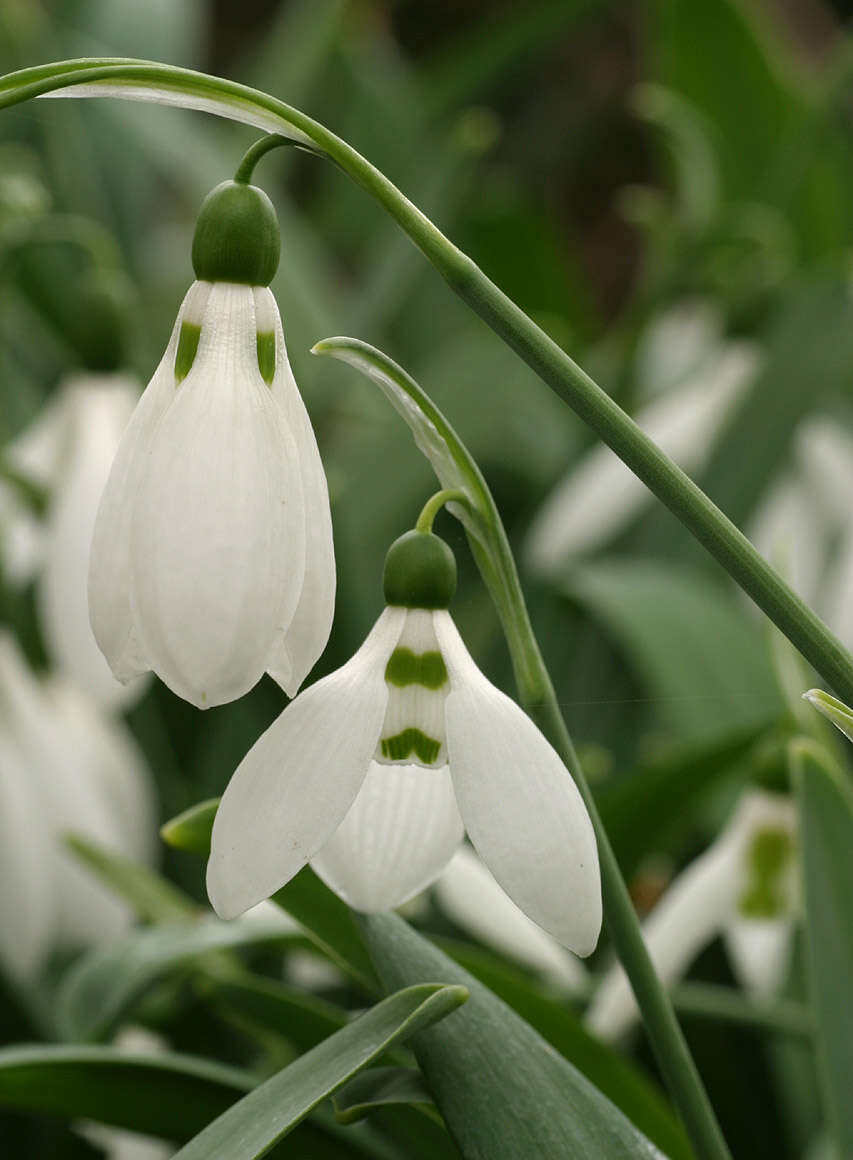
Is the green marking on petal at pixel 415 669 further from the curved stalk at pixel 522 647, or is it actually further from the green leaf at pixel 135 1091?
the green leaf at pixel 135 1091

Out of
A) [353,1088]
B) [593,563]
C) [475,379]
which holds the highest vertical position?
[475,379]

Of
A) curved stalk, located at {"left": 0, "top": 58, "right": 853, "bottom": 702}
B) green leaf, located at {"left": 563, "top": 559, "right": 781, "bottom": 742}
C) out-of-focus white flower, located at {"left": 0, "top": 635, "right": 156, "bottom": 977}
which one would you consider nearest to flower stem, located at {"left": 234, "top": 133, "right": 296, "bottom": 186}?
curved stalk, located at {"left": 0, "top": 58, "right": 853, "bottom": 702}

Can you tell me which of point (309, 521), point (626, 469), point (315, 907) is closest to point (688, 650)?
point (626, 469)

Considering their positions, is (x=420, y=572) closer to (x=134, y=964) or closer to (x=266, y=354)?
(x=266, y=354)

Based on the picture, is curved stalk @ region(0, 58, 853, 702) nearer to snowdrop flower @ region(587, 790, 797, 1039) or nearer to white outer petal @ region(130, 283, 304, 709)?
white outer petal @ region(130, 283, 304, 709)

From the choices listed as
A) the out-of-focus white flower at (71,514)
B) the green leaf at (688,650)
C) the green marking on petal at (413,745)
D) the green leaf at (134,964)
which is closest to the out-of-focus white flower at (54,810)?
the out-of-focus white flower at (71,514)

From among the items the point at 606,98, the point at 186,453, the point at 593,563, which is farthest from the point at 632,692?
the point at 606,98

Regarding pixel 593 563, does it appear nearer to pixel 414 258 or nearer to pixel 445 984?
pixel 414 258
